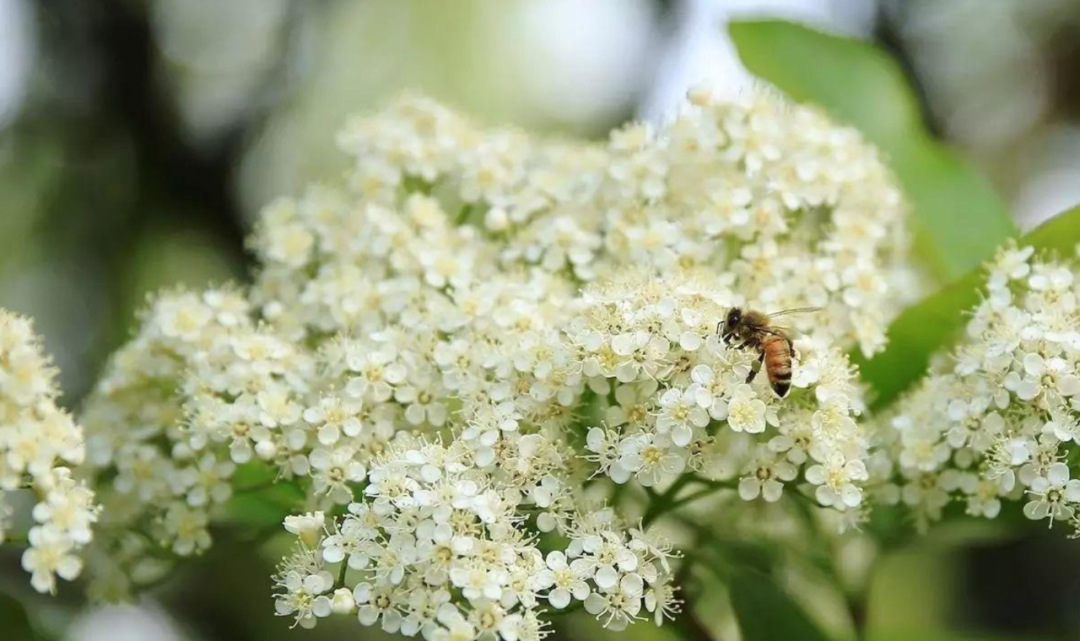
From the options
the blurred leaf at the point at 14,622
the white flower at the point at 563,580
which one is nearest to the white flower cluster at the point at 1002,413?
the white flower at the point at 563,580

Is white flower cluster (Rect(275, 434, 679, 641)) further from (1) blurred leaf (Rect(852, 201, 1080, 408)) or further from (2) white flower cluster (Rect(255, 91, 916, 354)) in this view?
(1) blurred leaf (Rect(852, 201, 1080, 408))

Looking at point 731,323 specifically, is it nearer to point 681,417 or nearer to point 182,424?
point 681,417

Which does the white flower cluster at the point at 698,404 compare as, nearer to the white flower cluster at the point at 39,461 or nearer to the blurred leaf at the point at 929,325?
the blurred leaf at the point at 929,325

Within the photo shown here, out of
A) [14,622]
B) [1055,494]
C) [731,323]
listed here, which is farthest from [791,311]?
[14,622]

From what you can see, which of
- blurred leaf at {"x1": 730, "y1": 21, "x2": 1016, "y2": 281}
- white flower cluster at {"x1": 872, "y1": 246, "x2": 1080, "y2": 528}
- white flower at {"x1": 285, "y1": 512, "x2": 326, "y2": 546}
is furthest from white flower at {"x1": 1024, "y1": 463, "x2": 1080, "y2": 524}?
white flower at {"x1": 285, "y1": 512, "x2": 326, "y2": 546}

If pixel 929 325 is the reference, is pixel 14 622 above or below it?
below

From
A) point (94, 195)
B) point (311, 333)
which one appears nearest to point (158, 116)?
point (94, 195)
